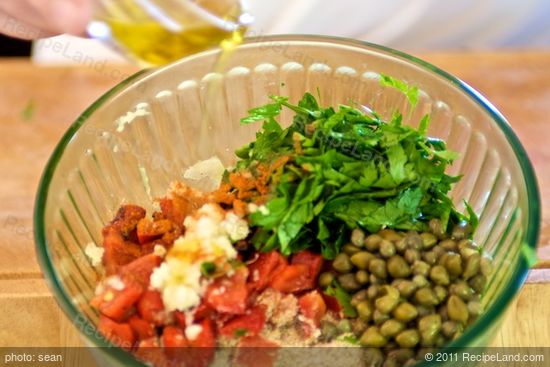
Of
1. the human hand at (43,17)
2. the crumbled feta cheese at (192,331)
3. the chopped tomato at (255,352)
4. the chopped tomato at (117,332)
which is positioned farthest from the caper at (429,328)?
the human hand at (43,17)

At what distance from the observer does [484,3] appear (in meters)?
1.84

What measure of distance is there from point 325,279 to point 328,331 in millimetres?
83

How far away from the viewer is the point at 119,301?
1.00 metres

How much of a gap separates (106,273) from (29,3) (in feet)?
2.37

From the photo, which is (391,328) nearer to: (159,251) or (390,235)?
(390,235)

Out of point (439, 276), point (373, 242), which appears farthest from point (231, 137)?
point (439, 276)

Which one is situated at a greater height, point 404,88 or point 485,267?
point 404,88

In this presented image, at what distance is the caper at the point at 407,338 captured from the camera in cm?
97

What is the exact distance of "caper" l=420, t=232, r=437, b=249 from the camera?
1.06 metres

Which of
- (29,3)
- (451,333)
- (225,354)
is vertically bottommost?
(225,354)

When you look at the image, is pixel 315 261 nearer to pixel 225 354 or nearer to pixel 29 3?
pixel 225 354

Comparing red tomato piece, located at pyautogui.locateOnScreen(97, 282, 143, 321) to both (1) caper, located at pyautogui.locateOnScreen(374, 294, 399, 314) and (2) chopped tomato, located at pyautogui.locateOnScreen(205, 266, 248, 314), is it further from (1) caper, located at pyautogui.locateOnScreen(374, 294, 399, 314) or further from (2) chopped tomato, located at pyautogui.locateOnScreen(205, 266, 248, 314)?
(1) caper, located at pyautogui.locateOnScreen(374, 294, 399, 314)

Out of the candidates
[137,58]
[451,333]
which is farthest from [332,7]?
[451,333]

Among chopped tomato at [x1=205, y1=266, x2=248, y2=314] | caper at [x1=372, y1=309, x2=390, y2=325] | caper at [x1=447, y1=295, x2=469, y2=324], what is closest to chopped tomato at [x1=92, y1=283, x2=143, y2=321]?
chopped tomato at [x1=205, y1=266, x2=248, y2=314]
